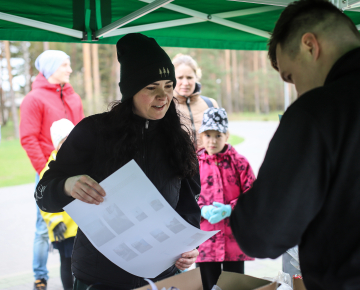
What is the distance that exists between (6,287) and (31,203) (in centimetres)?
448

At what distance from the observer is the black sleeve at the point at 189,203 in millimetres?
1550

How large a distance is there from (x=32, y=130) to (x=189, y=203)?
7.21 ft

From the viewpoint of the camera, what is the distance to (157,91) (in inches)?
60.0

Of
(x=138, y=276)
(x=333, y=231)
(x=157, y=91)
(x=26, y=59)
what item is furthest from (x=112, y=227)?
(x=26, y=59)

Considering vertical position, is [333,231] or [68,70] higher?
[68,70]

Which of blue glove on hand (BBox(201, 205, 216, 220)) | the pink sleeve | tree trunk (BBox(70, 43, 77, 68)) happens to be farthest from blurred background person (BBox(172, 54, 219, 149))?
tree trunk (BBox(70, 43, 77, 68))

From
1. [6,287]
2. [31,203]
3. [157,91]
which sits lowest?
[31,203]

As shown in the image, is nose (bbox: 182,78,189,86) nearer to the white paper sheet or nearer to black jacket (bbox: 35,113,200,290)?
black jacket (bbox: 35,113,200,290)

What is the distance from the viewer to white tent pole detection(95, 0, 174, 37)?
1995 millimetres

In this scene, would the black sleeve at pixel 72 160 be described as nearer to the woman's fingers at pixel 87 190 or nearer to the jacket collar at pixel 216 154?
the woman's fingers at pixel 87 190

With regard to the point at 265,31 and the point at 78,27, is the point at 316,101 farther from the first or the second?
the point at 265,31

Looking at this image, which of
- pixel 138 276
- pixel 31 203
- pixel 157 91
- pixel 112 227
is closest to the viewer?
pixel 112 227

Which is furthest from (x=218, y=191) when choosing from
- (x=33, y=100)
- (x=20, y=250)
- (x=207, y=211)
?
(x=20, y=250)

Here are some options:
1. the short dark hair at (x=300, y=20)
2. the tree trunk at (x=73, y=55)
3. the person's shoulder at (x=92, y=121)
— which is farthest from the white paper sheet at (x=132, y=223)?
the tree trunk at (x=73, y=55)
